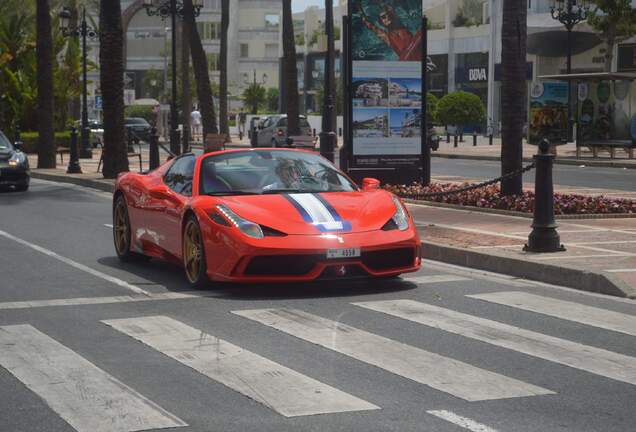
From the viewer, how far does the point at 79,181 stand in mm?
28906

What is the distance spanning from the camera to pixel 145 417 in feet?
20.7

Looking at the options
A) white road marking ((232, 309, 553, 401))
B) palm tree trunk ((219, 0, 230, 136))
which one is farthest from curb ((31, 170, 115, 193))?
palm tree trunk ((219, 0, 230, 136))

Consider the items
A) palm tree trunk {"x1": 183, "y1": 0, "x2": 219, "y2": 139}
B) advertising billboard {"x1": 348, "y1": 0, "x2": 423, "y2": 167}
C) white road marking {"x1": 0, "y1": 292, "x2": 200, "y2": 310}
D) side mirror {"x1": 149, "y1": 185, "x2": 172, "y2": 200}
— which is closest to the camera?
A: white road marking {"x1": 0, "y1": 292, "x2": 200, "y2": 310}

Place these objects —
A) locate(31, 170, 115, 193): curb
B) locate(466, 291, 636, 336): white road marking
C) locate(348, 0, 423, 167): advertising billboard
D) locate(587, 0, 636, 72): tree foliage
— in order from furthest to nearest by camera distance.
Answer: locate(587, 0, 636, 72): tree foliage < locate(31, 170, 115, 193): curb < locate(348, 0, 423, 167): advertising billboard < locate(466, 291, 636, 336): white road marking

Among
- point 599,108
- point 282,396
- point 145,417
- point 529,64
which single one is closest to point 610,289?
point 282,396

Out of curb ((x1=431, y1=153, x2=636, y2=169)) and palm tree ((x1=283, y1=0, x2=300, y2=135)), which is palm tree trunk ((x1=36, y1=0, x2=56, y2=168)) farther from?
curb ((x1=431, y1=153, x2=636, y2=169))

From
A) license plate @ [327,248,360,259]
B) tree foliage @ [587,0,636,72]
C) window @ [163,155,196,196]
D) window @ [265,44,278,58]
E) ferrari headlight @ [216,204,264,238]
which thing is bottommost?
license plate @ [327,248,360,259]

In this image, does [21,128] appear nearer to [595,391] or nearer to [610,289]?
[610,289]

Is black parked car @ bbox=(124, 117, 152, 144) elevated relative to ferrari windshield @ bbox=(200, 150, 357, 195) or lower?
lower

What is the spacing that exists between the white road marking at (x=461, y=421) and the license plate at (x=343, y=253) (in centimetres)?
407

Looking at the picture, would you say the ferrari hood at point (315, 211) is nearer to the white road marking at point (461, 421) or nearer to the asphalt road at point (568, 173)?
the white road marking at point (461, 421)

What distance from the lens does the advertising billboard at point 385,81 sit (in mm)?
22328

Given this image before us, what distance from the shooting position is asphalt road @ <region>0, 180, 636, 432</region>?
6.36m

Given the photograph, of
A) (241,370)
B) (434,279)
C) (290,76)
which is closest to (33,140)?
(290,76)
